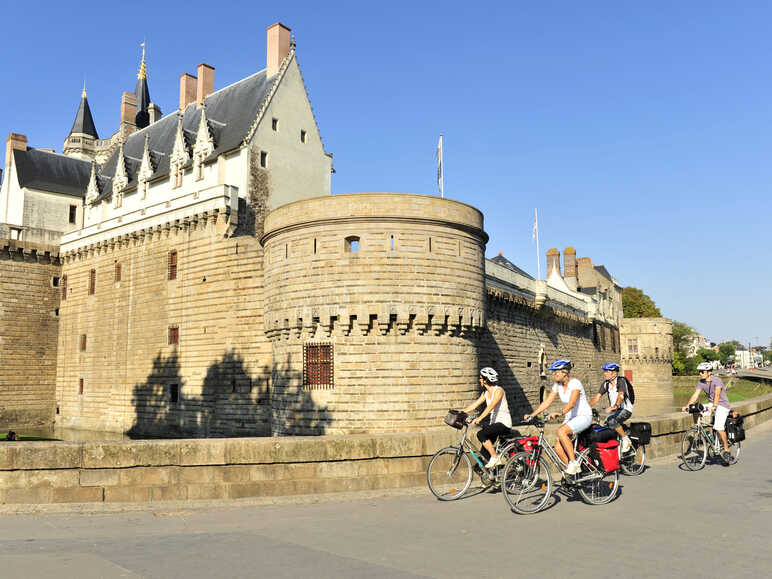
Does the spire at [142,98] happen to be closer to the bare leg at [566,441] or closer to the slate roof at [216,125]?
the slate roof at [216,125]

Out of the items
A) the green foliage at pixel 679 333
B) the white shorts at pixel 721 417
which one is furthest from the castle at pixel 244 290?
the green foliage at pixel 679 333

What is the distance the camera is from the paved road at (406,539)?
552 centimetres

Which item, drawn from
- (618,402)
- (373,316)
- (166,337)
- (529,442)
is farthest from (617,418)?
(166,337)

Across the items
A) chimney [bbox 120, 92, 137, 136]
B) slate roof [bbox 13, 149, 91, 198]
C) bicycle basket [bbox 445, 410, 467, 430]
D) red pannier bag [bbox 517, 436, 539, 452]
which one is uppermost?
chimney [bbox 120, 92, 137, 136]

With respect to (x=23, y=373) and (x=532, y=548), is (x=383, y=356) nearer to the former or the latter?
(x=532, y=548)

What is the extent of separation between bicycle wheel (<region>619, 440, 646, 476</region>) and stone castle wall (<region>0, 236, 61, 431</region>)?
125 feet

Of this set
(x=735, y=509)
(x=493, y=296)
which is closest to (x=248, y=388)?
(x=493, y=296)

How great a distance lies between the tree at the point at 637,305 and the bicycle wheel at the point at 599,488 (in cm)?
7860

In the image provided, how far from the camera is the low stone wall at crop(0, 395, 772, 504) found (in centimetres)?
816

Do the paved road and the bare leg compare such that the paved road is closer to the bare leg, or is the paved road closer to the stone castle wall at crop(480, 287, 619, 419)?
the bare leg

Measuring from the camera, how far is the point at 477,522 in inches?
279

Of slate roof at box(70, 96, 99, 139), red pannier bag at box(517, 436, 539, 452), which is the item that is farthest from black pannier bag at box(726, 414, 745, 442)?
slate roof at box(70, 96, 99, 139)

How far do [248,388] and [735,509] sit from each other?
22172 mm

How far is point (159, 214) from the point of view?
33.3m
